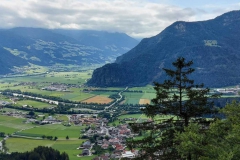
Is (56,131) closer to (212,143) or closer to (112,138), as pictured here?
(112,138)

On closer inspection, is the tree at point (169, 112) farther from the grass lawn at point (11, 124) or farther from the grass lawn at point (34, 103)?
the grass lawn at point (34, 103)

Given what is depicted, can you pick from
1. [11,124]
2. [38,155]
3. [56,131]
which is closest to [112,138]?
[56,131]

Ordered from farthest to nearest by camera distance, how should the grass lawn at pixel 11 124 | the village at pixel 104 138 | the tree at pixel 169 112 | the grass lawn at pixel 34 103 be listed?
1. the grass lawn at pixel 34 103
2. the grass lawn at pixel 11 124
3. the village at pixel 104 138
4. the tree at pixel 169 112

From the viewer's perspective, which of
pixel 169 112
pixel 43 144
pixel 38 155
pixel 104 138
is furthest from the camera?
pixel 104 138

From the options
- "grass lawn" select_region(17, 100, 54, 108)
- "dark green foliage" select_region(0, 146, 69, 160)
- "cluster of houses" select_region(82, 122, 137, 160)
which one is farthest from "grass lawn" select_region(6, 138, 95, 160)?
"grass lawn" select_region(17, 100, 54, 108)

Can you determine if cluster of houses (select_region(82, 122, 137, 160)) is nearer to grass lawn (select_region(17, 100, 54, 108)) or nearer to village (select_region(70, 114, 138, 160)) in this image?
village (select_region(70, 114, 138, 160))

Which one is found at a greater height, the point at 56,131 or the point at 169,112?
the point at 169,112

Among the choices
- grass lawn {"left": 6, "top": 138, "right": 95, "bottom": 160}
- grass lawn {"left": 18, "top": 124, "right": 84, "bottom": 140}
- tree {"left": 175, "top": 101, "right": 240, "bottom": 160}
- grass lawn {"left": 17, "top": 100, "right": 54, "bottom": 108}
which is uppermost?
tree {"left": 175, "top": 101, "right": 240, "bottom": 160}

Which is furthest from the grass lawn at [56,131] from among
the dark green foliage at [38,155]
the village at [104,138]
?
the dark green foliage at [38,155]

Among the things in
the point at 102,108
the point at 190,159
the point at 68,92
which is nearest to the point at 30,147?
the point at 102,108

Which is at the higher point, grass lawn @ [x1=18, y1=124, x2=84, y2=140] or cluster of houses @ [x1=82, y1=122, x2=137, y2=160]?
grass lawn @ [x1=18, y1=124, x2=84, y2=140]

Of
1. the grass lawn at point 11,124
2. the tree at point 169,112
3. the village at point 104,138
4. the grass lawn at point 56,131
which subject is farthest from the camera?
the grass lawn at point 11,124
